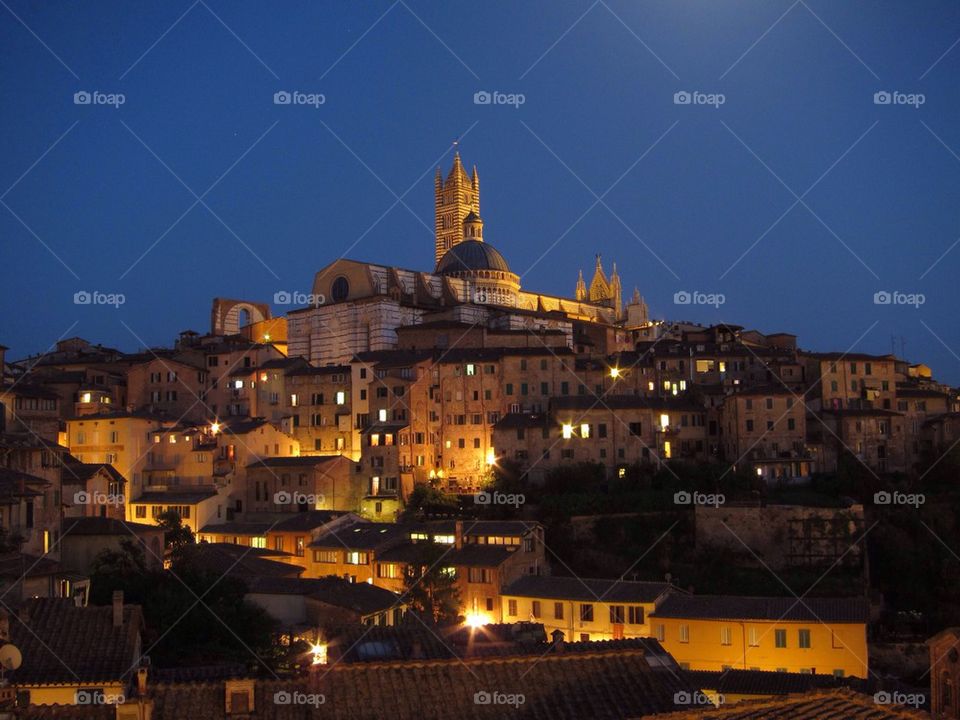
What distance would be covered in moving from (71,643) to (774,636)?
945 inches

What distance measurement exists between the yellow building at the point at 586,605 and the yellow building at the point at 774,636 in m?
1.00

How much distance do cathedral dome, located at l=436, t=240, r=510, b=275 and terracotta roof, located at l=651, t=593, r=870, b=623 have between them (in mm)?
49971

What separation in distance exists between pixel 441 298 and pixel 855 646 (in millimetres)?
46775

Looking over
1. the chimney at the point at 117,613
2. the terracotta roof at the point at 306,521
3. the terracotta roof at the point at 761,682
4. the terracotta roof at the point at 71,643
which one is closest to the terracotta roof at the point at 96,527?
the terracotta roof at the point at 306,521

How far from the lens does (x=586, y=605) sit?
121 ft

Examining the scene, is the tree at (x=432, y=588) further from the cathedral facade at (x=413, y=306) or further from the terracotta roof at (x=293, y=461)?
the cathedral facade at (x=413, y=306)

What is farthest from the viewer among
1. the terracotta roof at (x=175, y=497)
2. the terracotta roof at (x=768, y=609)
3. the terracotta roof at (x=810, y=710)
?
the terracotta roof at (x=175, y=497)

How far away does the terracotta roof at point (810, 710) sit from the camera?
417 inches

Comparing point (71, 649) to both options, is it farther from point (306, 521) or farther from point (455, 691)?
point (306, 521)

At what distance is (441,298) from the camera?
248 feet

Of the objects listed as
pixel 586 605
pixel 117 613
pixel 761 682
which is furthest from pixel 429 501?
pixel 117 613

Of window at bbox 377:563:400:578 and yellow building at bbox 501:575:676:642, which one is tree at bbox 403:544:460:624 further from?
yellow building at bbox 501:575:676:642

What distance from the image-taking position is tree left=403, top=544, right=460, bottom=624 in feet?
121

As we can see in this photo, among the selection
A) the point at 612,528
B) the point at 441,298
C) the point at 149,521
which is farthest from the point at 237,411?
the point at 612,528
